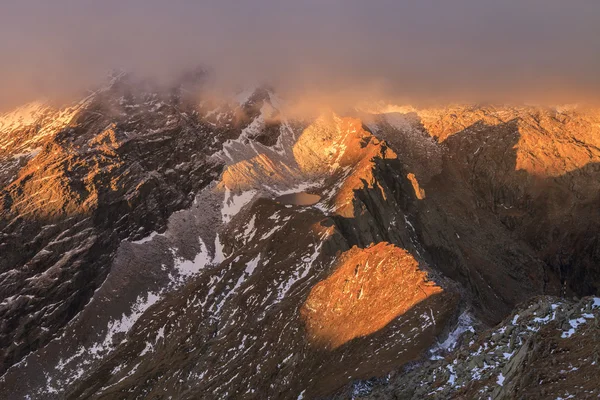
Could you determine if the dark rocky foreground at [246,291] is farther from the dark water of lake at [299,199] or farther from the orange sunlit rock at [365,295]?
the dark water of lake at [299,199]

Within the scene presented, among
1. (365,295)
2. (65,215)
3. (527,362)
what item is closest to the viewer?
(527,362)

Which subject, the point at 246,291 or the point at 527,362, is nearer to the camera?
the point at 527,362

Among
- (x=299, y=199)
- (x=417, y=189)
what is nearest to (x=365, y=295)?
(x=299, y=199)

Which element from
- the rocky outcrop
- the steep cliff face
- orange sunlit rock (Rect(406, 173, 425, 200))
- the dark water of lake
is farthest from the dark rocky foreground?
the dark water of lake

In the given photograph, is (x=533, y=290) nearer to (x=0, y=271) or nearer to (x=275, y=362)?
(x=275, y=362)

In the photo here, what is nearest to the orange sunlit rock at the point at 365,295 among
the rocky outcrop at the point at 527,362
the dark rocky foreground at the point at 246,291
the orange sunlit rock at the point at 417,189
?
the dark rocky foreground at the point at 246,291

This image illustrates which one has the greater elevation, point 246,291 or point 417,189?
point 246,291

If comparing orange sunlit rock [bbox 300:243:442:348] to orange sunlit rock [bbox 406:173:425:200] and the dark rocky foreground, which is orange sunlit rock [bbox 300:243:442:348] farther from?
orange sunlit rock [bbox 406:173:425:200]

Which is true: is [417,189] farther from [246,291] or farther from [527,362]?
[527,362]
